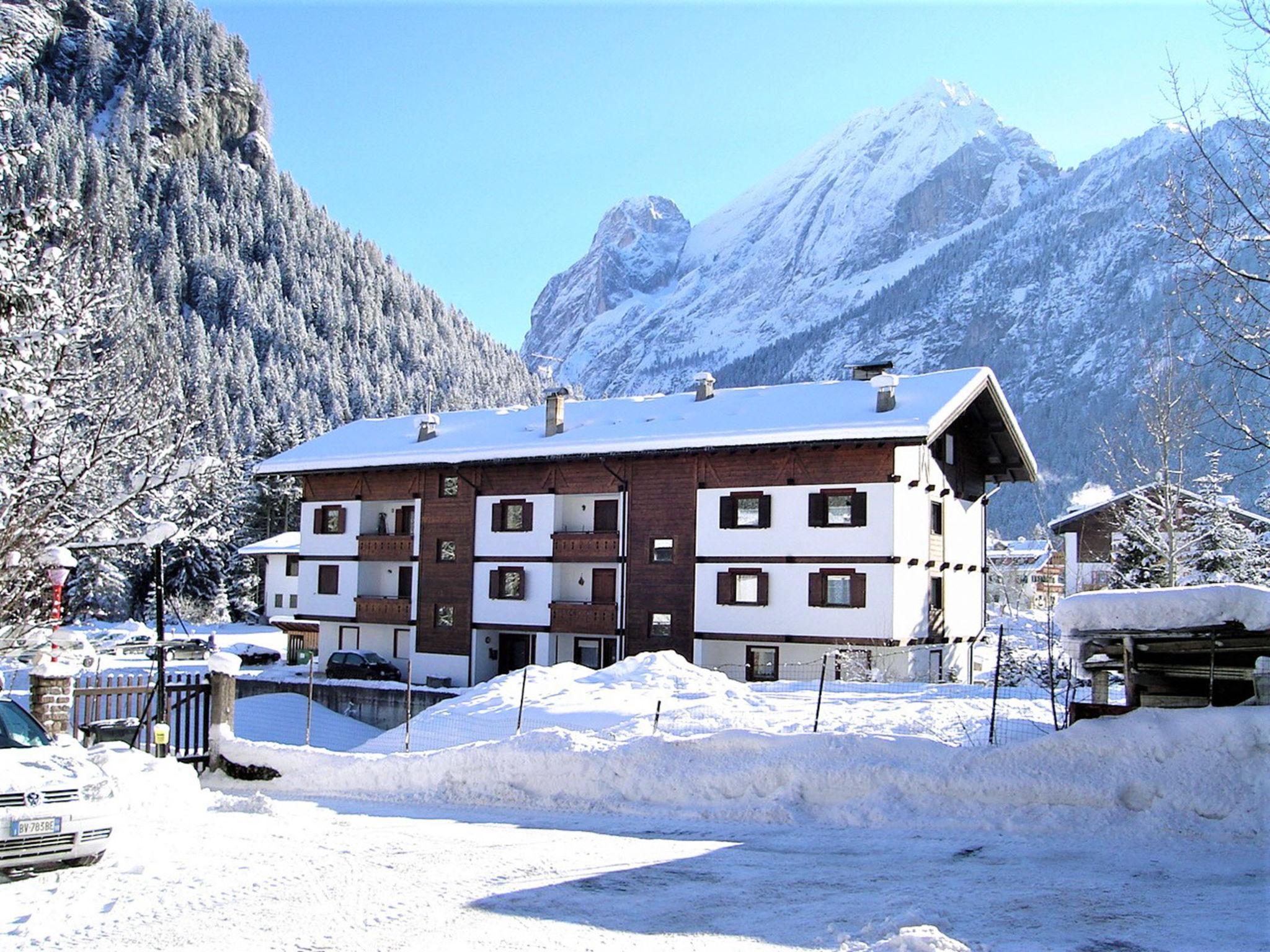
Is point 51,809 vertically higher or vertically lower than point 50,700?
lower

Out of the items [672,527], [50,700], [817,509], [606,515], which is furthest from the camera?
[606,515]

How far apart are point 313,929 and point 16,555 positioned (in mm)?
8203

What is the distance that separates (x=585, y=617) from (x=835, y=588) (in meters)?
9.32

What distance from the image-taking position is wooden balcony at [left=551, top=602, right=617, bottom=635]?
1499 inches

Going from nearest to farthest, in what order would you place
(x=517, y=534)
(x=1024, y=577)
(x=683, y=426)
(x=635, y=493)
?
1. (x=683, y=426)
2. (x=635, y=493)
3. (x=517, y=534)
4. (x=1024, y=577)

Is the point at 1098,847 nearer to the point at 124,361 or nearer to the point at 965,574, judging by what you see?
the point at 124,361

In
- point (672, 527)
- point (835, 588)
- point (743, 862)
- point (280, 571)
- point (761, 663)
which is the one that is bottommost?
point (761, 663)

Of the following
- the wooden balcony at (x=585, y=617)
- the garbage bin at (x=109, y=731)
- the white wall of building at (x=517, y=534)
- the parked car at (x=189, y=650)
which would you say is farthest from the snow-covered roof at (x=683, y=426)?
the garbage bin at (x=109, y=731)

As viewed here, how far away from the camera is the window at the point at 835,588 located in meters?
33.8

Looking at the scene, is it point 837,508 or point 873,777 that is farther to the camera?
point 837,508

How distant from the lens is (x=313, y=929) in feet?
26.4

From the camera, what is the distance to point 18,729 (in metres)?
11.4

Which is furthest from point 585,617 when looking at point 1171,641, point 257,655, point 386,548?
point 1171,641

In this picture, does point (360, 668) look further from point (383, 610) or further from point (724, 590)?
point (724, 590)
